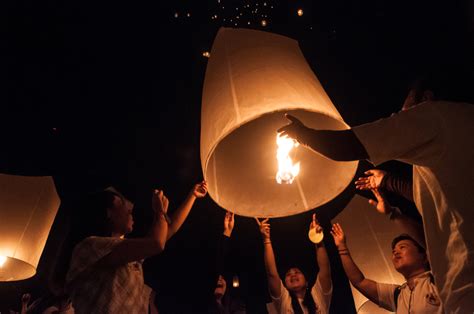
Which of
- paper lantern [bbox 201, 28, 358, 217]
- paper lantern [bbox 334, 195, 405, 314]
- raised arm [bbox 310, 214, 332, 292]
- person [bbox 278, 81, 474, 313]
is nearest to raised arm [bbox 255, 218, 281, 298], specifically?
raised arm [bbox 310, 214, 332, 292]

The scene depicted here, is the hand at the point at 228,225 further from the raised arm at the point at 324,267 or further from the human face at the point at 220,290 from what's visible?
the human face at the point at 220,290

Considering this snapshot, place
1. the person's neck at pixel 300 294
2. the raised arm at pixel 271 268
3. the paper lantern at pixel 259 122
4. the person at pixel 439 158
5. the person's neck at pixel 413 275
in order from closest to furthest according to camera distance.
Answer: the person at pixel 439 158, the paper lantern at pixel 259 122, the person's neck at pixel 413 275, the raised arm at pixel 271 268, the person's neck at pixel 300 294

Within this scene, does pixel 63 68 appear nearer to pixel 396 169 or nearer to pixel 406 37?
pixel 406 37

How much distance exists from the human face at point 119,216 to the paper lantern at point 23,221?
1.19 metres

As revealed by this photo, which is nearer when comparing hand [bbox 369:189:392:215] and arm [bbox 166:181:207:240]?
arm [bbox 166:181:207:240]

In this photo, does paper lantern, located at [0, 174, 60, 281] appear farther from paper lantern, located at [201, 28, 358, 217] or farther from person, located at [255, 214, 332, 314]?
person, located at [255, 214, 332, 314]

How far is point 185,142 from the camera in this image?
5.88m

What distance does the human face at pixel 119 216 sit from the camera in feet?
8.18

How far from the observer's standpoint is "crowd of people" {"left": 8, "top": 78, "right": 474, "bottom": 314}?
144 centimetres

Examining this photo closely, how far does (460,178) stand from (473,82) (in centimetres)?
67

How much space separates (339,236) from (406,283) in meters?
0.87

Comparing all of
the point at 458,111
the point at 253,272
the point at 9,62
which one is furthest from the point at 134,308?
the point at 253,272

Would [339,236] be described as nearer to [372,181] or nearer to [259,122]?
[372,181]

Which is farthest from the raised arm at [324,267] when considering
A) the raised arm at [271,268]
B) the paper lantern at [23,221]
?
the paper lantern at [23,221]
